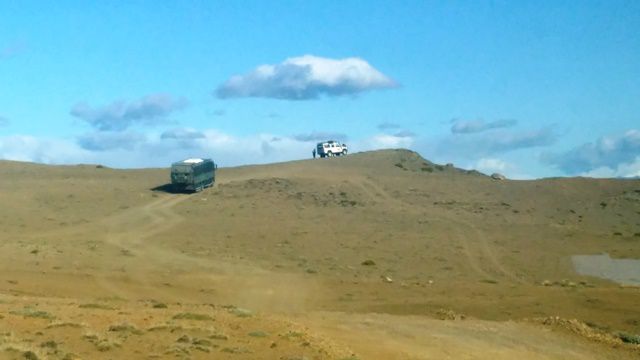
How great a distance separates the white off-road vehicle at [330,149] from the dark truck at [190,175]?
33572 mm

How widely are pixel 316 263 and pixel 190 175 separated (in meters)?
30.2

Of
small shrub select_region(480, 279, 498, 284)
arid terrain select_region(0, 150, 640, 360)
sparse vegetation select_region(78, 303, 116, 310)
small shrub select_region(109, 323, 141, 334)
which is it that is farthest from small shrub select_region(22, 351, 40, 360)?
small shrub select_region(480, 279, 498, 284)

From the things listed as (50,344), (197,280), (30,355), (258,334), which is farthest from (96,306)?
(197,280)

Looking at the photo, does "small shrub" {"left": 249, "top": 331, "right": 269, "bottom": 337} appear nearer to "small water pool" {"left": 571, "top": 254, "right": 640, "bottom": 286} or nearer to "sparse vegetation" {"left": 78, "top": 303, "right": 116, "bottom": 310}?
"sparse vegetation" {"left": 78, "top": 303, "right": 116, "bottom": 310}

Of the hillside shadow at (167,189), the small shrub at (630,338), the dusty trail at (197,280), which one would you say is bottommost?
the small shrub at (630,338)

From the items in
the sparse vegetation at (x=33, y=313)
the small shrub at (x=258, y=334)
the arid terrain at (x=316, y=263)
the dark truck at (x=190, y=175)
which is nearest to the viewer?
the small shrub at (x=258, y=334)

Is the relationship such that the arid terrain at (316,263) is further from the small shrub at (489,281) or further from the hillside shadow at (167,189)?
the hillside shadow at (167,189)

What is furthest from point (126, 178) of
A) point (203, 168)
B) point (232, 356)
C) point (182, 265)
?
point (232, 356)

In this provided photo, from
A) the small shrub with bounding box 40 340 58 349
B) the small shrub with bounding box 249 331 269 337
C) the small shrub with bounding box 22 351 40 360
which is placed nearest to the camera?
the small shrub with bounding box 22 351 40 360

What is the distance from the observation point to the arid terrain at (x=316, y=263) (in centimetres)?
2325

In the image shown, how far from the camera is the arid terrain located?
2325 centimetres

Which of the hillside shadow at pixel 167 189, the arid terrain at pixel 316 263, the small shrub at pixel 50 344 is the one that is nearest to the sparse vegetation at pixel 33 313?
the arid terrain at pixel 316 263

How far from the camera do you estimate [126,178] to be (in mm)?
97125

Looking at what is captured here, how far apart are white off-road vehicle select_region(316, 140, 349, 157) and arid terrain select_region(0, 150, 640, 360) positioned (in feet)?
26.0
